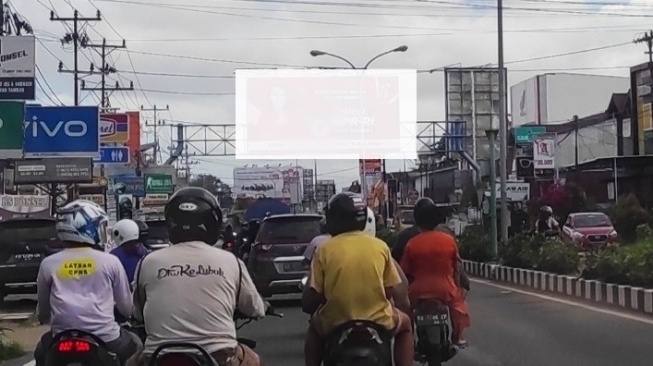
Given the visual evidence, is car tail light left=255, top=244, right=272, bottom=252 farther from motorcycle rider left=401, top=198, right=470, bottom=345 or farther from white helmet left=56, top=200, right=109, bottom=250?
white helmet left=56, top=200, right=109, bottom=250

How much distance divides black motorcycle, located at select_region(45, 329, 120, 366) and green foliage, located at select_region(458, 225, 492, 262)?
83.7ft

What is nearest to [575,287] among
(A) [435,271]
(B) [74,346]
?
(A) [435,271]

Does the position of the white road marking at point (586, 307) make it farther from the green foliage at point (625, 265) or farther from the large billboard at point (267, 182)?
the large billboard at point (267, 182)

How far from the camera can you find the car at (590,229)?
1391 inches

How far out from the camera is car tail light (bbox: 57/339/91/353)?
242 inches

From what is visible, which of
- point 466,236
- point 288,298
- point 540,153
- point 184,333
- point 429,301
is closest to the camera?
point 184,333

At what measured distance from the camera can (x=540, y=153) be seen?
41781 mm

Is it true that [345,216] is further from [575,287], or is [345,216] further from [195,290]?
[575,287]

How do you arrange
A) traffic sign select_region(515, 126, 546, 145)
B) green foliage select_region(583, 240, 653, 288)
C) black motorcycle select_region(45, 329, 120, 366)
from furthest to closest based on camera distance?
traffic sign select_region(515, 126, 546, 145) < green foliage select_region(583, 240, 653, 288) < black motorcycle select_region(45, 329, 120, 366)

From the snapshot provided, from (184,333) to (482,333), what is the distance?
1003 cm

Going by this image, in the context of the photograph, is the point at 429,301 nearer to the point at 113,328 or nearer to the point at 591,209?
the point at 113,328

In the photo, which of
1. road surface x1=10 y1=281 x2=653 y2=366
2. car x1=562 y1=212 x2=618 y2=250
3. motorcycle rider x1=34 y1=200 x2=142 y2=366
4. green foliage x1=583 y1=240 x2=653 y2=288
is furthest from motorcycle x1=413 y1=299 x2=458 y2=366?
car x1=562 y1=212 x2=618 y2=250

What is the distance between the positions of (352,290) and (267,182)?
73194mm

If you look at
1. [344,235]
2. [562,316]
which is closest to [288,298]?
[562,316]
